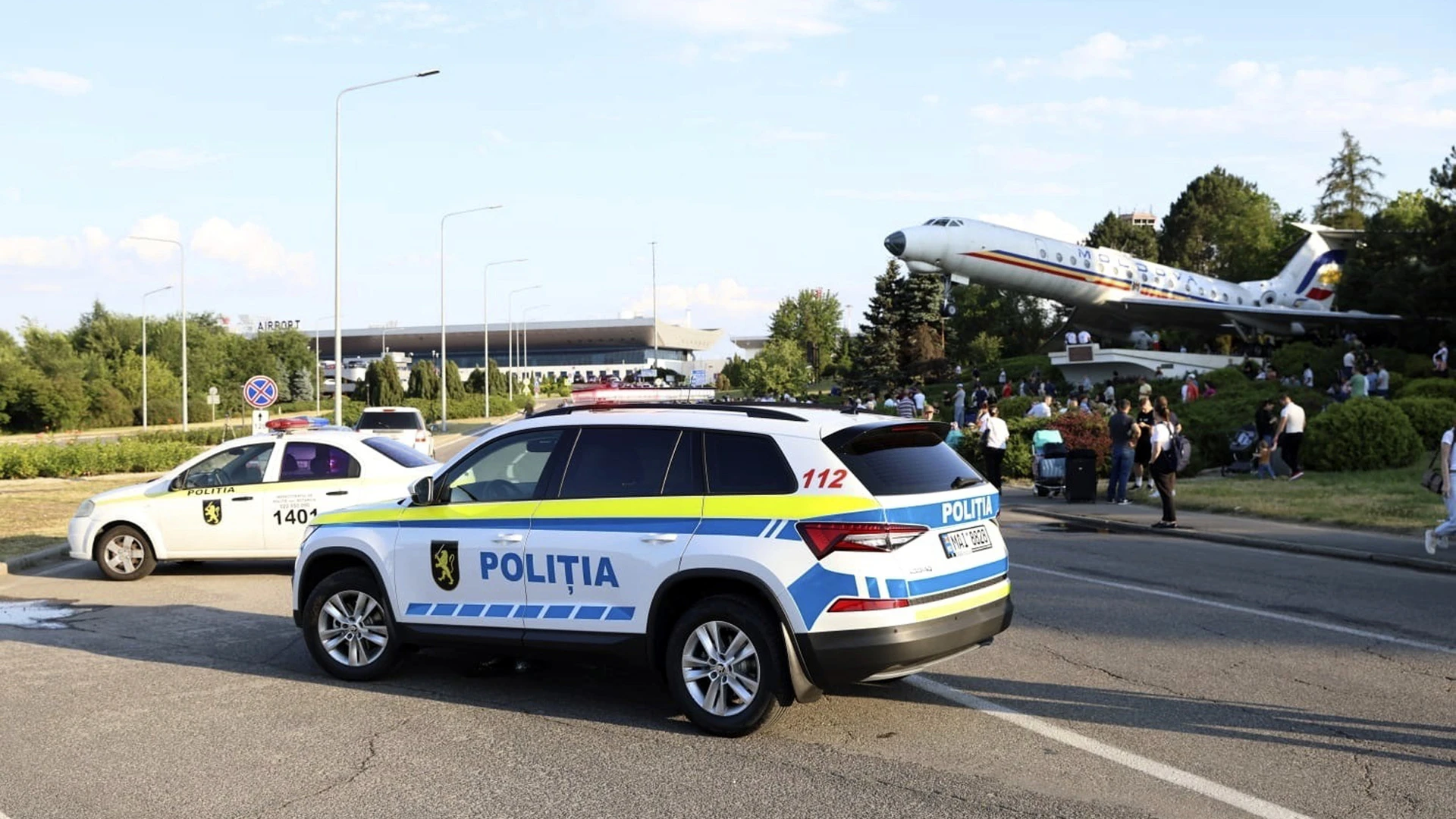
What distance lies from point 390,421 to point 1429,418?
73.1ft

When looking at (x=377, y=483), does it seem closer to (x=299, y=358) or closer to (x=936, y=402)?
(x=936, y=402)

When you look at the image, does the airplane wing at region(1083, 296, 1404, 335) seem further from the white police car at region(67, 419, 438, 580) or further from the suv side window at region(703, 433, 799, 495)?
the suv side window at region(703, 433, 799, 495)

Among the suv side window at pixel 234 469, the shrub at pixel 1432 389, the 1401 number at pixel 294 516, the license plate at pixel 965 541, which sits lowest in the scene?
the 1401 number at pixel 294 516

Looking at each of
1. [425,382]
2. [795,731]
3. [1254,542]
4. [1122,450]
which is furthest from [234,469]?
[425,382]

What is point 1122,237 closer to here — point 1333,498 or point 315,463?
point 1333,498

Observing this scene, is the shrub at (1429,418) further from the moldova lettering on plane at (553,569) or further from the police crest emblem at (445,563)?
the police crest emblem at (445,563)

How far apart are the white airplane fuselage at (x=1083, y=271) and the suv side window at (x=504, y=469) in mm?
37728

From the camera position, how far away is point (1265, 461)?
2345 centimetres

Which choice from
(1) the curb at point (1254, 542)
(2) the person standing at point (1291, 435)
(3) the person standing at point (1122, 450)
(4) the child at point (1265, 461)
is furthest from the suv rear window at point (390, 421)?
(2) the person standing at point (1291, 435)

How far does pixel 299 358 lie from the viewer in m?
95.6

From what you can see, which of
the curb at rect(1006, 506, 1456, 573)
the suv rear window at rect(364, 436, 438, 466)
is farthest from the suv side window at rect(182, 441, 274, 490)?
the curb at rect(1006, 506, 1456, 573)

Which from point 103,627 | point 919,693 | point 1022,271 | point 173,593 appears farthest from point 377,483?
point 1022,271

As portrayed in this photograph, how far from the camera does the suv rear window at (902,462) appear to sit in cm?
628

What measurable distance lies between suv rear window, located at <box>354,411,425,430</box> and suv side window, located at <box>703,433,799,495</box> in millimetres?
21568
